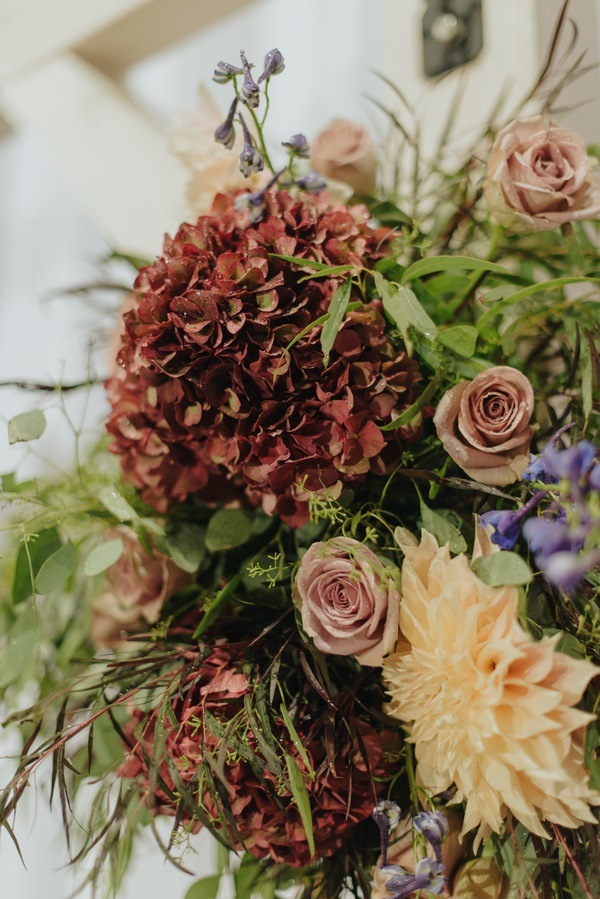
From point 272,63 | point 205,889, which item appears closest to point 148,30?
point 272,63

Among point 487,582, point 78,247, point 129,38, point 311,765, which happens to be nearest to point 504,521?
point 487,582

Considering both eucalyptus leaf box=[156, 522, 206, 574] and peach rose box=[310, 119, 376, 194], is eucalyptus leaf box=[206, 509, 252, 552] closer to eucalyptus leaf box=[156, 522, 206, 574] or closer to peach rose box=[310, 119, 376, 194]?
eucalyptus leaf box=[156, 522, 206, 574]

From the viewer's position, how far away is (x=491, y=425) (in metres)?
0.42

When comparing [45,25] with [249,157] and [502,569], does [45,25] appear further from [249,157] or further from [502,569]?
[502,569]

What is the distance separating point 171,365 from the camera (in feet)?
1.43

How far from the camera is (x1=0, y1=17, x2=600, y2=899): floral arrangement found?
15.2 inches

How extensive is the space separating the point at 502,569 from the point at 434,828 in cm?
14

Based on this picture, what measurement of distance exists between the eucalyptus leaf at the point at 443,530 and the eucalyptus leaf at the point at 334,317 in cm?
11

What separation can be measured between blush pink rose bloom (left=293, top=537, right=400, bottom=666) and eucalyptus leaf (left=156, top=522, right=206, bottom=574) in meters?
0.11

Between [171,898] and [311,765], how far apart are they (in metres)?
0.63

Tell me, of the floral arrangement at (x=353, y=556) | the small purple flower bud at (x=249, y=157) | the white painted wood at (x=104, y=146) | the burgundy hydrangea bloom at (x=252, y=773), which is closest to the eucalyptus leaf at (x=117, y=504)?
the floral arrangement at (x=353, y=556)

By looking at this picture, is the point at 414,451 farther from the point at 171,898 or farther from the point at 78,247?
the point at 78,247

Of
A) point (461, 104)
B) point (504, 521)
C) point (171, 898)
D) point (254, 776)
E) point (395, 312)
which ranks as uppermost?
point (461, 104)

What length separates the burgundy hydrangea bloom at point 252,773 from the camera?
17.0 inches
